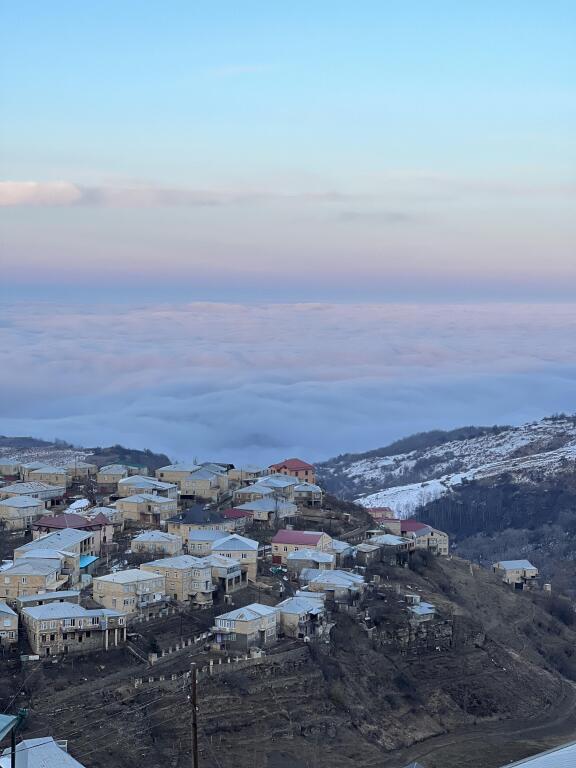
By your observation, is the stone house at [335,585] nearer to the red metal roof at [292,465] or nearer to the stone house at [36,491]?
the stone house at [36,491]

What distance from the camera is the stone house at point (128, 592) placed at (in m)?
34.1

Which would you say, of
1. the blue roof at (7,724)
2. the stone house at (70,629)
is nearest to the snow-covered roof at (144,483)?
the stone house at (70,629)

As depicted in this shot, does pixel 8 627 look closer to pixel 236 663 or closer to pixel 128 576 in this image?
pixel 128 576

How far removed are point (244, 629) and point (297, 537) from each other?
8.36 meters

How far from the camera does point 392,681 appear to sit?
3534 centimetres

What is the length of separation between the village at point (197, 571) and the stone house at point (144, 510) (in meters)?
0.05

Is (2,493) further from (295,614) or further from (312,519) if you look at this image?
(295,614)

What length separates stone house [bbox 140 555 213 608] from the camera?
35.9 meters

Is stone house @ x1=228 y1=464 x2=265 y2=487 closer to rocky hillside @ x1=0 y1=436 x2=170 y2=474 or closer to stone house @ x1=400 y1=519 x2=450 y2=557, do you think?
stone house @ x1=400 y1=519 x2=450 y2=557

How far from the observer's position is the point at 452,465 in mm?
89562

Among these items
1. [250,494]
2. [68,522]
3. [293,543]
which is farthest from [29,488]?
[293,543]

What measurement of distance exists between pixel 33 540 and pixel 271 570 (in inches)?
286

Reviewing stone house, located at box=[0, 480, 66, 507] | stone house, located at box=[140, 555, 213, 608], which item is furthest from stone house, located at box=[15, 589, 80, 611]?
stone house, located at box=[0, 480, 66, 507]

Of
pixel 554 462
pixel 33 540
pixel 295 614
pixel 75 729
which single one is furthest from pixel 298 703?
pixel 554 462
